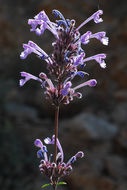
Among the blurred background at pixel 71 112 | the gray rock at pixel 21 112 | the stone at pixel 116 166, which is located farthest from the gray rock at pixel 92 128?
the gray rock at pixel 21 112

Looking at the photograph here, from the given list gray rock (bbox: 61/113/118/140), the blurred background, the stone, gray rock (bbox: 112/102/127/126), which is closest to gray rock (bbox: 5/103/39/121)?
the blurred background

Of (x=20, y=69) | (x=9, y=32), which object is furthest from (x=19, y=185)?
(x=9, y=32)

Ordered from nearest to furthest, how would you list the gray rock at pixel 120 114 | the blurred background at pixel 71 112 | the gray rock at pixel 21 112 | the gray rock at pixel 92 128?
1. the blurred background at pixel 71 112
2. the gray rock at pixel 92 128
3. the gray rock at pixel 120 114
4. the gray rock at pixel 21 112

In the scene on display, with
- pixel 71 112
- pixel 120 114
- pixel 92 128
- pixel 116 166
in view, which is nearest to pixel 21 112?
pixel 71 112

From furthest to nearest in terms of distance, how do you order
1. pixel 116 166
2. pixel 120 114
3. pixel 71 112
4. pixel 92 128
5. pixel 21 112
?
pixel 71 112
pixel 21 112
pixel 120 114
pixel 92 128
pixel 116 166

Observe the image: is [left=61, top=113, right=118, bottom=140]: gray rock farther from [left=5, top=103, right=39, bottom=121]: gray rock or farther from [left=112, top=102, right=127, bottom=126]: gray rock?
[left=5, top=103, right=39, bottom=121]: gray rock

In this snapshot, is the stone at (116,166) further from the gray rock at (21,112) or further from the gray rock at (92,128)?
the gray rock at (21,112)

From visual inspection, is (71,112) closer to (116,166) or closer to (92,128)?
(92,128)

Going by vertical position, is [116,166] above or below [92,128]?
below

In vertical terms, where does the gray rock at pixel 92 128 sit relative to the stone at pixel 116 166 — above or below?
above
